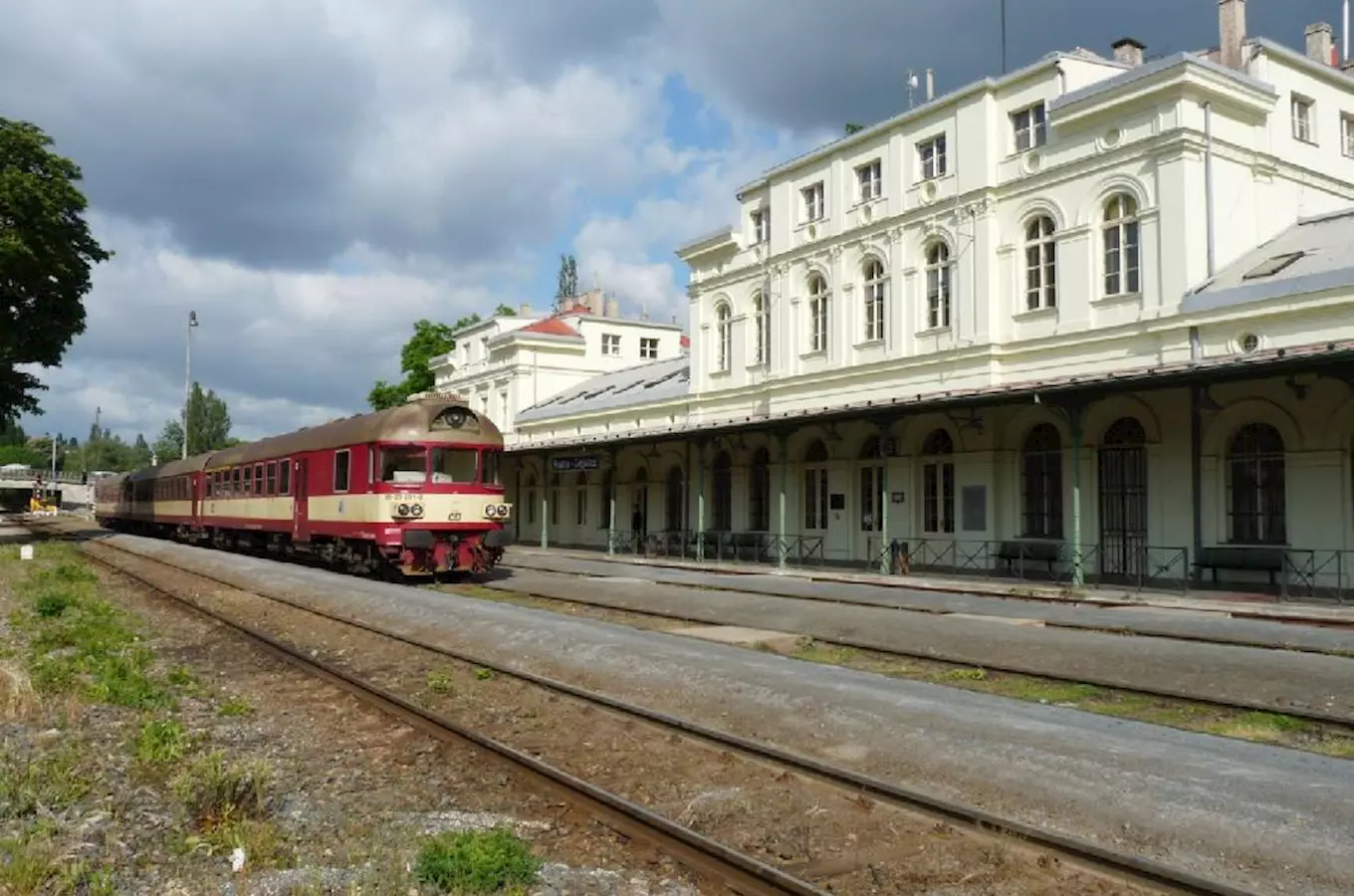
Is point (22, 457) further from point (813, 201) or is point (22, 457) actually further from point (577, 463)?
point (813, 201)

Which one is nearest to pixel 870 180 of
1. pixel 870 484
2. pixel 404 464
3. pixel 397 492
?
pixel 870 484

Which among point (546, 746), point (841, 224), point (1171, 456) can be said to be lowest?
point (546, 746)

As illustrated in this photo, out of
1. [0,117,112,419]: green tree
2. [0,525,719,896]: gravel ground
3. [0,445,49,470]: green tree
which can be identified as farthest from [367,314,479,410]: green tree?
[0,445,49,470]: green tree

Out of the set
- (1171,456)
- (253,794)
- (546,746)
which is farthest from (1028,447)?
(253,794)

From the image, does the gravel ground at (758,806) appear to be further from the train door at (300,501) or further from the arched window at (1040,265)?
the arched window at (1040,265)

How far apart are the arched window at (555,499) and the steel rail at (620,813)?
30792mm

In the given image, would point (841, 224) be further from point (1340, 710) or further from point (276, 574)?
point (1340, 710)

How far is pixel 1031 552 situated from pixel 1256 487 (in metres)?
4.83

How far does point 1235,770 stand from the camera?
269 inches

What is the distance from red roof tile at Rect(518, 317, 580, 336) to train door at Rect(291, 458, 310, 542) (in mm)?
25366

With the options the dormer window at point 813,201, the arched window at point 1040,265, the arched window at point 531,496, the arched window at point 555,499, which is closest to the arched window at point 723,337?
the dormer window at point 813,201

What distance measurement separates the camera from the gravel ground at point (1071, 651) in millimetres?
10039

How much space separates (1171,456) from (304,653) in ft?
53.4

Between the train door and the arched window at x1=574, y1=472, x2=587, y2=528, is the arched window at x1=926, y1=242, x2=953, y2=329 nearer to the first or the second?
the train door
